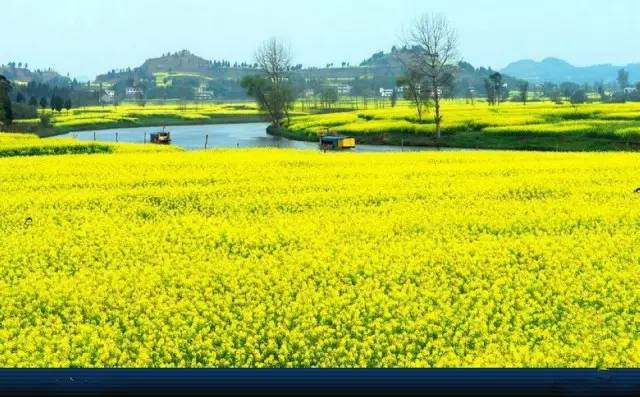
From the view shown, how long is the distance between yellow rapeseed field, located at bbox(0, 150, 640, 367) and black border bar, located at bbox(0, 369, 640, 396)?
545 centimetres

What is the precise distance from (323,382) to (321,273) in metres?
9.08

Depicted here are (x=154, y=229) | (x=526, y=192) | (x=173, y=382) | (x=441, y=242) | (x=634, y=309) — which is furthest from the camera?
(x=526, y=192)

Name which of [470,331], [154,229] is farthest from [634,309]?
[154,229]

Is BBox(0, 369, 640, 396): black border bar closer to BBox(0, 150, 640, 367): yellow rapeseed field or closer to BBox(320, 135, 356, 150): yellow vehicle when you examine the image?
BBox(0, 150, 640, 367): yellow rapeseed field

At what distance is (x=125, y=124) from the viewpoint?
4904 inches

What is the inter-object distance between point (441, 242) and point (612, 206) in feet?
21.1

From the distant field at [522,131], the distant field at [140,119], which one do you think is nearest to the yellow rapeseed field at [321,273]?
the distant field at [522,131]

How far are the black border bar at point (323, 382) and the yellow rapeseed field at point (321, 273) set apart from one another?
214 inches

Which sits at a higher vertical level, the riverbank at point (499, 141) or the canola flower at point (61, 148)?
the canola flower at point (61, 148)

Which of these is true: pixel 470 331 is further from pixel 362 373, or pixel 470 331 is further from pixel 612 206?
pixel 612 206

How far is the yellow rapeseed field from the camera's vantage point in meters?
8.44

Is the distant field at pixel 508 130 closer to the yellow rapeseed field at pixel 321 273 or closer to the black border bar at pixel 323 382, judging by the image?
the yellow rapeseed field at pixel 321 273

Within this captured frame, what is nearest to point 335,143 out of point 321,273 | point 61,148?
point 61,148

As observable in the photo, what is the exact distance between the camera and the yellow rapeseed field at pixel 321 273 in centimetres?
844
